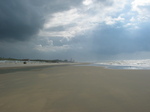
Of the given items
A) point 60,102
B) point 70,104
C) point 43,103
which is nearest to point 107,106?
point 70,104

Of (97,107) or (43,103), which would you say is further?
(43,103)

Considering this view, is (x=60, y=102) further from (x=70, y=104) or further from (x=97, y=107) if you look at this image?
(x=97, y=107)

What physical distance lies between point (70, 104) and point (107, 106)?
1.37 meters

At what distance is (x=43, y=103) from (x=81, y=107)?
1.52 metres

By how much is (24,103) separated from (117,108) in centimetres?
351

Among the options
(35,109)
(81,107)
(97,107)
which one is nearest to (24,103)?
(35,109)

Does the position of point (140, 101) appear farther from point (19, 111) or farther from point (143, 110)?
point (19, 111)

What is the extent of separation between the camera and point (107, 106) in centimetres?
409

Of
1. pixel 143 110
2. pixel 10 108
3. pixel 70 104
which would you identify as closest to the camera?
pixel 143 110

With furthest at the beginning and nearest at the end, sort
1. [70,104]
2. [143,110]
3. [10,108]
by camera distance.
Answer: [70,104], [10,108], [143,110]

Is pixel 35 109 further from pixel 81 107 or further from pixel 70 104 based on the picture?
pixel 81 107

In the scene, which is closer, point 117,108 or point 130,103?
point 117,108

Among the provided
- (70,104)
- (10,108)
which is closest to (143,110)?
(70,104)

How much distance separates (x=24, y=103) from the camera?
4438 mm
